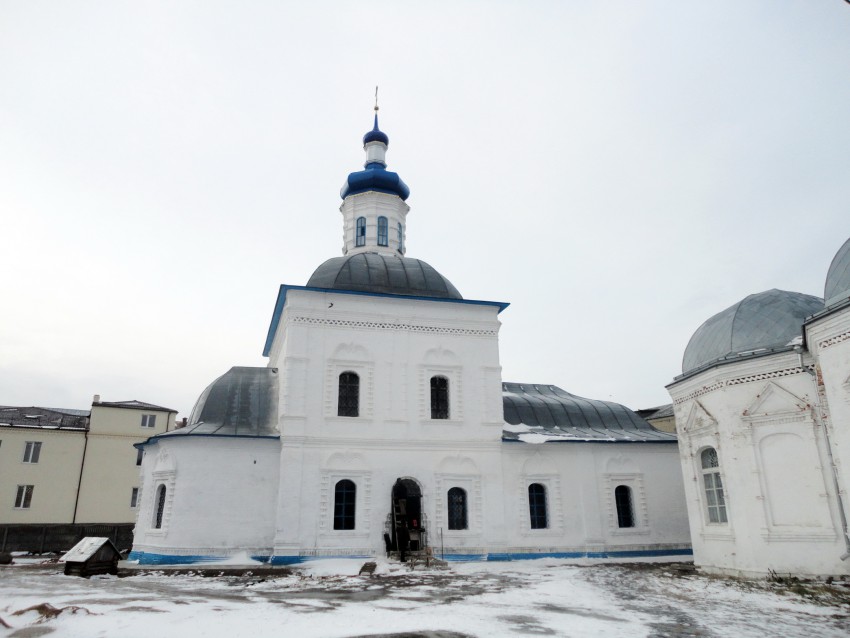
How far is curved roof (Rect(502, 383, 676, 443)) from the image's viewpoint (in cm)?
1862

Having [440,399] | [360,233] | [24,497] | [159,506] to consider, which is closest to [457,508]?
[440,399]

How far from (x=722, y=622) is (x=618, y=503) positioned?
419 inches

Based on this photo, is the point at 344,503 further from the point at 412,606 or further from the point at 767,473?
the point at 767,473

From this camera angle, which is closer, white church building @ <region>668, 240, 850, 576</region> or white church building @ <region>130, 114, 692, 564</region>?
white church building @ <region>668, 240, 850, 576</region>

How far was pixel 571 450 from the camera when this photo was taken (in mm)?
18188

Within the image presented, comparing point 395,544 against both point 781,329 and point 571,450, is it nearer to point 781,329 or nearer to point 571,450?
point 571,450

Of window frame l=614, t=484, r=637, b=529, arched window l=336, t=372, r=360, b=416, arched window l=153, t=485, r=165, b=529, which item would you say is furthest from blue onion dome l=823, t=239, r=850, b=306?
arched window l=153, t=485, r=165, b=529

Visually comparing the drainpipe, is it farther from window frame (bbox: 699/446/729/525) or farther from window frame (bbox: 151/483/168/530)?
window frame (bbox: 151/483/168/530)

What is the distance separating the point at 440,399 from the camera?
58.4 feet

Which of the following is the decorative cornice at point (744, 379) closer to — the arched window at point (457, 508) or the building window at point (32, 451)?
the arched window at point (457, 508)

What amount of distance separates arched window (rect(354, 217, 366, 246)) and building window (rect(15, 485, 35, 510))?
16.4 meters

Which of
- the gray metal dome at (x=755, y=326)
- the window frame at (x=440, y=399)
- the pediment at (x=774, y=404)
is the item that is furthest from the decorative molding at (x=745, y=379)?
the window frame at (x=440, y=399)

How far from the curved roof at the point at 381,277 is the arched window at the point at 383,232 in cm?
261

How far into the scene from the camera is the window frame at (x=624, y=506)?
1800cm
